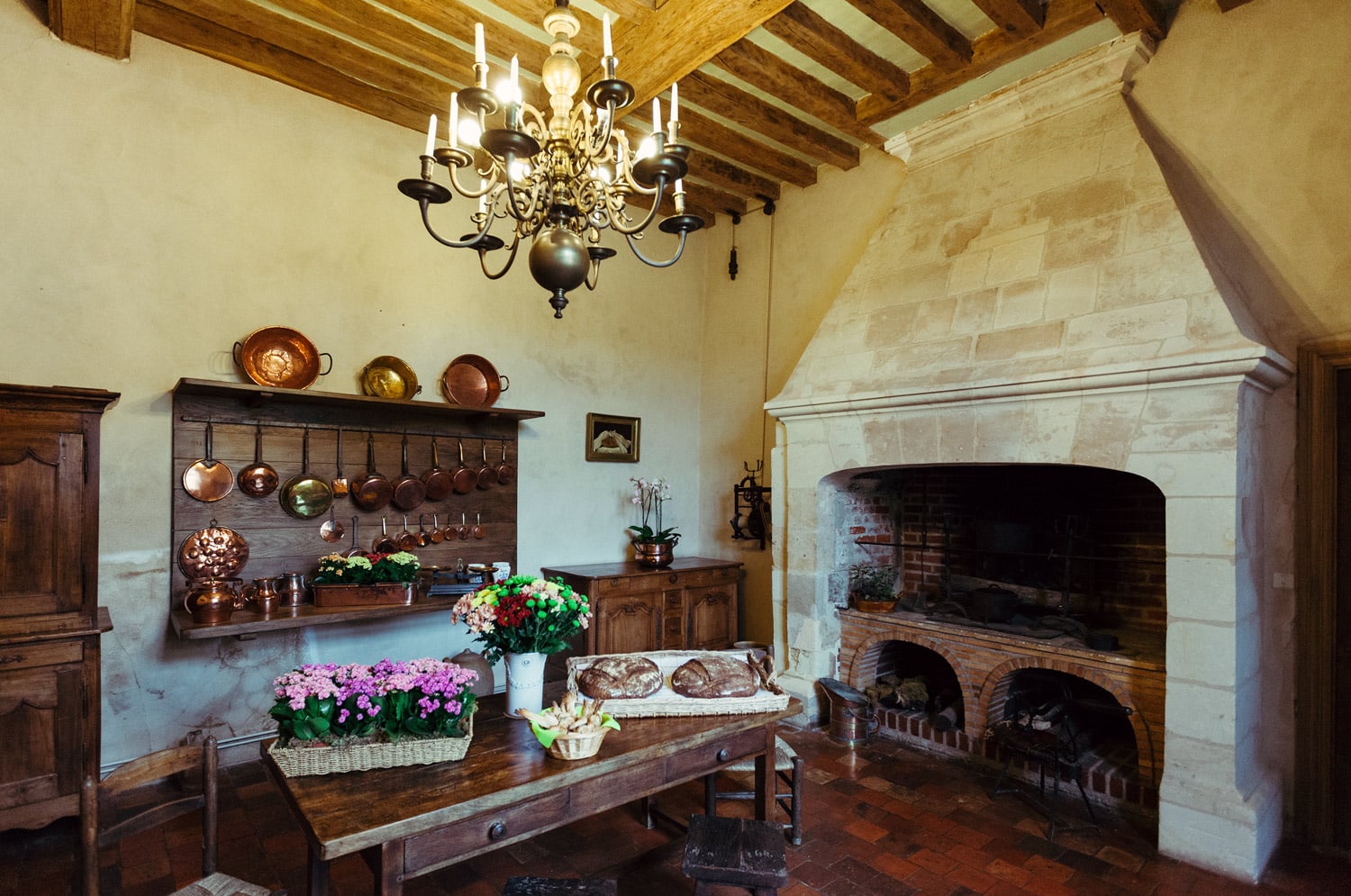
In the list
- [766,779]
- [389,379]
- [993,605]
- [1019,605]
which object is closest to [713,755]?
[766,779]

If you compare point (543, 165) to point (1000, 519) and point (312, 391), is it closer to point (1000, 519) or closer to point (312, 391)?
point (312, 391)

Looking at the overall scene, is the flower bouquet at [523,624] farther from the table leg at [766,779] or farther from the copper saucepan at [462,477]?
the copper saucepan at [462,477]

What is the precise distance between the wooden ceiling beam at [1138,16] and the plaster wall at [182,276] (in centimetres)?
361

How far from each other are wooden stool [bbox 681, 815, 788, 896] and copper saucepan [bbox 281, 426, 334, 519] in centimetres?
286

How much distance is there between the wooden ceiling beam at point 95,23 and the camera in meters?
3.10

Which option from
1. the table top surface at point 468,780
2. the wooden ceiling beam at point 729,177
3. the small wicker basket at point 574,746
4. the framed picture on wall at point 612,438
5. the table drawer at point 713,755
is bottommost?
the table drawer at point 713,755

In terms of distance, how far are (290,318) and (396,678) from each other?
277cm

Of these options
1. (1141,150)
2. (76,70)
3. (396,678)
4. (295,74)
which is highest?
(295,74)

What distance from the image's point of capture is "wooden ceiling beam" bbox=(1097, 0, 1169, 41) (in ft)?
10.6

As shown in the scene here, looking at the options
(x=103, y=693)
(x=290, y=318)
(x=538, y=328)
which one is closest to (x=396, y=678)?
(x=103, y=693)

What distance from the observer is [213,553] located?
363 cm

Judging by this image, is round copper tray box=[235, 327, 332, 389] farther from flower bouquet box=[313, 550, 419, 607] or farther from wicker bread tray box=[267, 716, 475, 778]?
wicker bread tray box=[267, 716, 475, 778]

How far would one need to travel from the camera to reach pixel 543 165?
2527mm

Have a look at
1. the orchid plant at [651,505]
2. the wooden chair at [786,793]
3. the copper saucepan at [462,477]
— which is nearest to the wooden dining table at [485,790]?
the wooden chair at [786,793]
